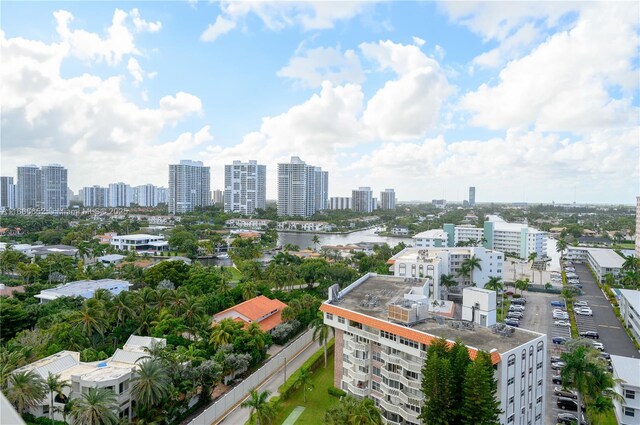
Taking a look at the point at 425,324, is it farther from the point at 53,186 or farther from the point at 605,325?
the point at 53,186

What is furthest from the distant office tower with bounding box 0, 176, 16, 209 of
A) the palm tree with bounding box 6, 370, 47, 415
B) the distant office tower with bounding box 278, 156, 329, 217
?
the palm tree with bounding box 6, 370, 47, 415

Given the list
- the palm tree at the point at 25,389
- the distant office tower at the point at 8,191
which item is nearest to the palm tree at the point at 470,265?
the palm tree at the point at 25,389

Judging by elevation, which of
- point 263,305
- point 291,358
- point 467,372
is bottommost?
point 291,358

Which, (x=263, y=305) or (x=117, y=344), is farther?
(x=263, y=305)

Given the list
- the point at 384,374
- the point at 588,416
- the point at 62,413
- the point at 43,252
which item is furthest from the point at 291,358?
the point at 43,252

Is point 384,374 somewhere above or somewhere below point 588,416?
above

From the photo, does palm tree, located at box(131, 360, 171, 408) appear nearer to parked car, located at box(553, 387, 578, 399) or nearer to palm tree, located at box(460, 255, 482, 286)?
parked car, located at box(553, 387, 578, 399)

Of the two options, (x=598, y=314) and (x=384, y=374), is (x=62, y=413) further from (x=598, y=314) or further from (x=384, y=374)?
(x=598, y=314)

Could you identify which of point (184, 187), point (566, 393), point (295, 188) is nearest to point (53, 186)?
point (184, 187)

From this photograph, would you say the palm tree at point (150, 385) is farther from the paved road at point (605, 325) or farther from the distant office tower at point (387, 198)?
the distant office tower at point (387, 198)
